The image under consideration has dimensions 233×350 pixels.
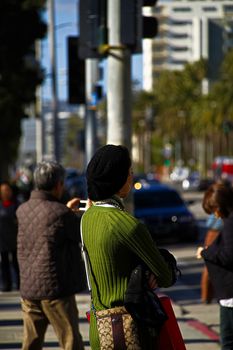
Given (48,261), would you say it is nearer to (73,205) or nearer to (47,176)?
(73,205)

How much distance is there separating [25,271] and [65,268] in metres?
0.26

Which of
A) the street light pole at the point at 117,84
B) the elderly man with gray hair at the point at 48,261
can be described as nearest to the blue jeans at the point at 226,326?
the elderly man with gray hair at the point at 48,261

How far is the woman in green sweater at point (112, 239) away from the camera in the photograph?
4.61 metres

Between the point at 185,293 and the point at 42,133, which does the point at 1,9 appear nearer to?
the point at 42,133

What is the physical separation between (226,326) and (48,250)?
1.33m

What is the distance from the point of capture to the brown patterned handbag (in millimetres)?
4645

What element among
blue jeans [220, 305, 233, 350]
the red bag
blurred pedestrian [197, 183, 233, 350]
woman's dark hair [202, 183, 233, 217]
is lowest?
blue jeans [220, 305, 233, 350]

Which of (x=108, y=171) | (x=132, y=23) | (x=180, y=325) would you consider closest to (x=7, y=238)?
(x=180, y=325)

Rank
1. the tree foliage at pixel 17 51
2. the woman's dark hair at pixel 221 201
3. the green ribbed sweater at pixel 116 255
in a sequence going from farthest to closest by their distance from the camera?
the tree foliage at pixel 17 51 < the woman's dark hair at pixel 221 201 < the green ribbed sweater at pixel 116 255

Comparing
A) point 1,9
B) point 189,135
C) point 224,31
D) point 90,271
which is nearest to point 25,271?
point 90,271

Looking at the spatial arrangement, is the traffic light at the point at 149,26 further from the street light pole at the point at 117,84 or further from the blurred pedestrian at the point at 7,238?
the blurred pedestrian at the point at 7,238

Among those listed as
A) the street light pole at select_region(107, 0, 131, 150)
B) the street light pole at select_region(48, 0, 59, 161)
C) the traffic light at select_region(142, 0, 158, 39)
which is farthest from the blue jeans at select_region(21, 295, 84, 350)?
the street light pole at select_region(48, 0, 59, 161)

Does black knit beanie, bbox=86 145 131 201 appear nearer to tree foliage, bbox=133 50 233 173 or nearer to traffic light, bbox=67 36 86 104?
traffic light, bbox=67 36 86 104

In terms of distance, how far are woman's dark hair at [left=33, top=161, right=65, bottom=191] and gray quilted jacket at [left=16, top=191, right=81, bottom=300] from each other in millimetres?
100
